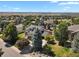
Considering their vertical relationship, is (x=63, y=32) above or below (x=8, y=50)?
above

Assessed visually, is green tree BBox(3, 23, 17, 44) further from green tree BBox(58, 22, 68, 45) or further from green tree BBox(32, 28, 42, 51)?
green tree BBox(58, 22, 68, 45)

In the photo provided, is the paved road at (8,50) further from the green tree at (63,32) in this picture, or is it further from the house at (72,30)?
the house at (72,30)

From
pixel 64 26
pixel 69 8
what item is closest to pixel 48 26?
pixel 64 26

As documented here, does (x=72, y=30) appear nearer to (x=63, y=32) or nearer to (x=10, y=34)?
(x=63, y=32)

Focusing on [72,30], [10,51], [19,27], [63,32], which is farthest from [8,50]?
[72,30]

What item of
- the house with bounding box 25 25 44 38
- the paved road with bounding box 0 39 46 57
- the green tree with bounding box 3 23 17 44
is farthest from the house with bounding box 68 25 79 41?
the green tree with bounding box 3 23 17 44
